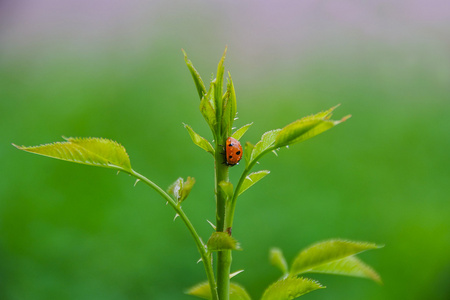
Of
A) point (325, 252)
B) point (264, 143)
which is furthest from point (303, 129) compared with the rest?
point (325, 252)

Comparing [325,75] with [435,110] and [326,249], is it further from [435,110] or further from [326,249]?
[326,249]

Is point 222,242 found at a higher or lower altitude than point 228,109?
lower

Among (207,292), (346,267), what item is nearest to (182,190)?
(207,292)

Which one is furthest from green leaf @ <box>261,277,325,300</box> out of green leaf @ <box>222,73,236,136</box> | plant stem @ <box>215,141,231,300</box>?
green leaf @ <box>222,73,236,136</box>

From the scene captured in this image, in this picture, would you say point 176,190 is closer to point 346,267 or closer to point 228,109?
point 228,109

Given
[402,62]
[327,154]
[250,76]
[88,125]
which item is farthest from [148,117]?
[402,62]

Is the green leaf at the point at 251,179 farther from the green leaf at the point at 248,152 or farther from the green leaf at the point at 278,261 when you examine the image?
the green leaf at the point at 278,261

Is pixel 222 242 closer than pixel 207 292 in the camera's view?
Yes
